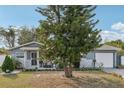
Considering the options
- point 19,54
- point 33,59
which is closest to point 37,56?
point 33,59

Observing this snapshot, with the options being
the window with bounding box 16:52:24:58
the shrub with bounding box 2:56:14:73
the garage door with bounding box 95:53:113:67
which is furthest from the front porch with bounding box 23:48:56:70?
the shrub with bounding box 2:56:14:73

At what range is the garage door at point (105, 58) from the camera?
78.7 feet

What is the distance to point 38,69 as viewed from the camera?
845 inches

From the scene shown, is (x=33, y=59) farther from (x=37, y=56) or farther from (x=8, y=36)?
(x=8, y=36)

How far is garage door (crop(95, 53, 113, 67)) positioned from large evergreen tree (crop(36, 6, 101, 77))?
9.17 meters

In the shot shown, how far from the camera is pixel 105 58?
79.5ft

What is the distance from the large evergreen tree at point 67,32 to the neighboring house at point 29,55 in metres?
7.20

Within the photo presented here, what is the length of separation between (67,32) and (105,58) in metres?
10.2

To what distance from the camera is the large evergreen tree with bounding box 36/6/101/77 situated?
1441 cm

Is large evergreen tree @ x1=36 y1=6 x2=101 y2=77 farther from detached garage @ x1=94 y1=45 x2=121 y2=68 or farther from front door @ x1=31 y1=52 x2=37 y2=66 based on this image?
detached garage @ x1=94 y1=45 x2=121 y2=68

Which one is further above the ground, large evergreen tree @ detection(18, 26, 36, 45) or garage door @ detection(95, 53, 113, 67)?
large evergreen tree @ detection(18, 26, 36, 45)

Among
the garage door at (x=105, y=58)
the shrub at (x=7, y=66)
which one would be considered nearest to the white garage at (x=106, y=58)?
the garage door at (x=105, y=58)

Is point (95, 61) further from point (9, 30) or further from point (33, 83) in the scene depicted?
point (33, 83)

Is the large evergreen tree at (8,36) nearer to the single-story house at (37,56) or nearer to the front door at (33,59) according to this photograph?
the single-story house at (37,56)
